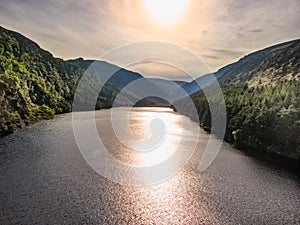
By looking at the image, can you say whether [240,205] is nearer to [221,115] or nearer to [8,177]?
[8,177]

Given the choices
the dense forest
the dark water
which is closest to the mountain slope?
the dense forest

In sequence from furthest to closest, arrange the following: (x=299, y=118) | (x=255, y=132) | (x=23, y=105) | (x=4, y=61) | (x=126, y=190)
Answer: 1. (x=4, y=61)
2. (x=23, y=105)
3. (x=255, y=132)
4. (x=299, y=118)
5. (x=126, y=190)

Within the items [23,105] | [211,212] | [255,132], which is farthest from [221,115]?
[23,105]

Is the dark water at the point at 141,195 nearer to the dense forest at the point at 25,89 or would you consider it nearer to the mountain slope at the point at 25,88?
the dense forest at the point at 25,89

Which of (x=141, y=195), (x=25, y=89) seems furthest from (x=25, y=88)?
(x=141, y=195)

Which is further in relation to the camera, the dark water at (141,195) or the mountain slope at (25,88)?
the mountain slope at (25,88)

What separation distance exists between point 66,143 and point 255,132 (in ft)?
152

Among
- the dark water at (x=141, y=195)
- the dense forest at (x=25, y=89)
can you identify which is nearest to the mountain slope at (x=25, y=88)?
the dense forest at (x=25, y=89)

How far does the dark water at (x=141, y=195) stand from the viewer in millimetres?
29266

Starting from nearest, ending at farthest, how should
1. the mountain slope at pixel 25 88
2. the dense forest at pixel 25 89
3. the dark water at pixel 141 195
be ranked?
the dark water at pixel 141 195 → the dense forest at pixel 25 89 → the mountain slope at pixel 25 88

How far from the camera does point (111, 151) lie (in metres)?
59.8

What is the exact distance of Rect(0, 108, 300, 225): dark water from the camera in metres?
29.3

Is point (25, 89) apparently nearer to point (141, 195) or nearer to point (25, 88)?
point (25, 88)

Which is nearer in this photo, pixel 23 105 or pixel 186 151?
pixel 186 151
